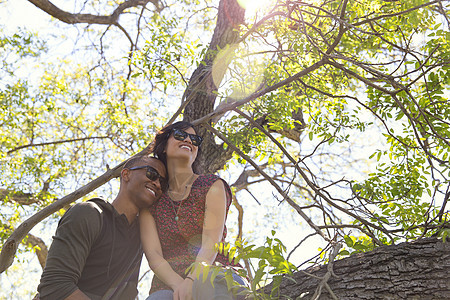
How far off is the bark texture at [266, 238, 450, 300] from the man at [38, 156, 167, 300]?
1121 mm

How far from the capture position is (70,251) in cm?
225

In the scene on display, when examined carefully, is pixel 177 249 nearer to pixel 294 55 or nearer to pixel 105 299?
pixel 105 299

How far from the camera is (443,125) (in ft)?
10.9

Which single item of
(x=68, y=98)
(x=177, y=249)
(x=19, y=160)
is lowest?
(x=177, y=249)

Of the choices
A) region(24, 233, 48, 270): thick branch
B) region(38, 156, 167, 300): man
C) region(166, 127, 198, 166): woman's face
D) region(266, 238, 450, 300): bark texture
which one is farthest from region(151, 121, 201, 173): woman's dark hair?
region(24, 233, 48, 270): thick branch

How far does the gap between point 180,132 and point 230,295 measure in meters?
1.27

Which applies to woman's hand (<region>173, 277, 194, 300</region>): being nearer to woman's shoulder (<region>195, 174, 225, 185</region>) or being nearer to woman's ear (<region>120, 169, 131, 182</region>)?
woman's shoulder (<region>195, 174, 225, 185</region>)

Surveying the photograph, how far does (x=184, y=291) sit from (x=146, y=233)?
20.1 inches

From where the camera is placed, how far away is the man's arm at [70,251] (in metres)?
2.16

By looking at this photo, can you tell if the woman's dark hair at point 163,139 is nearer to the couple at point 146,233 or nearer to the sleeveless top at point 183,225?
the couple at point 146,233

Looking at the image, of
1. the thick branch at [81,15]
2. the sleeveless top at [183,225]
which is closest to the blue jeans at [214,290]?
the sleeveless top at [183,225]

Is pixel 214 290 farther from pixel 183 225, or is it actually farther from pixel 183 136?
pixel 183 136

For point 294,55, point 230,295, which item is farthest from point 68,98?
point 230,295

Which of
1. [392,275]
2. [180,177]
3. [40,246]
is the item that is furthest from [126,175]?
[40,246]
